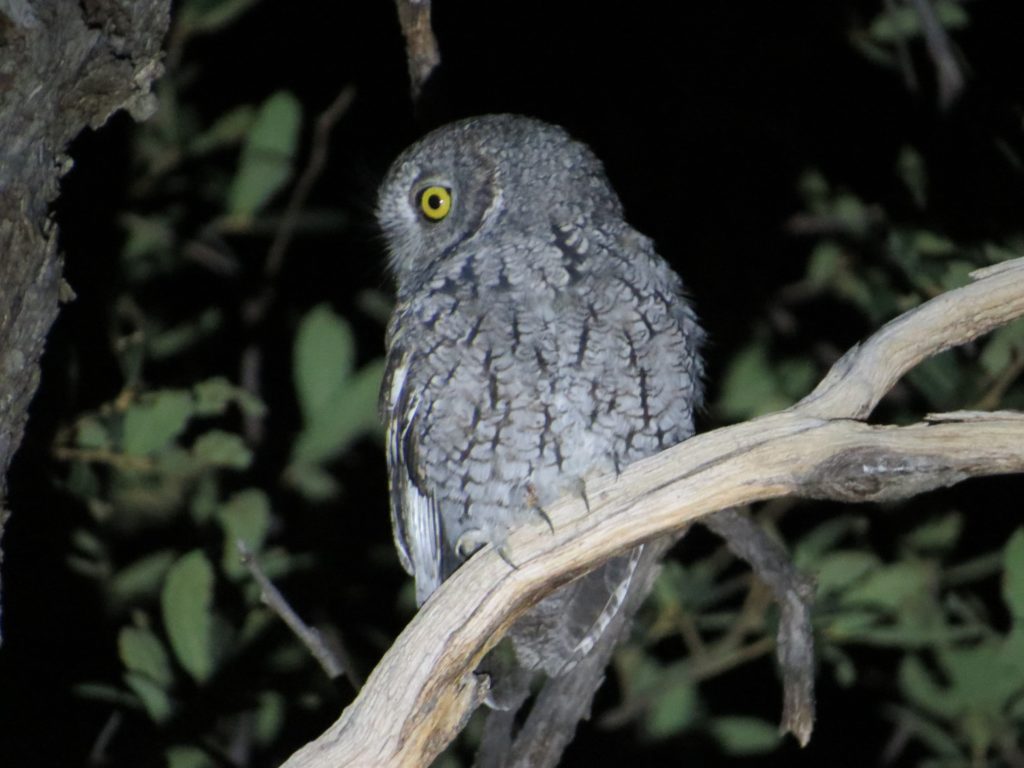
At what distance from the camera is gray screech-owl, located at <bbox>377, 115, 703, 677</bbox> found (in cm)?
201

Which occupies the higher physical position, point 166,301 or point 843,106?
point 166,301

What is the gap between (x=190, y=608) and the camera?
90.9 inches

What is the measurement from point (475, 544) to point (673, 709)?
1.01 meters

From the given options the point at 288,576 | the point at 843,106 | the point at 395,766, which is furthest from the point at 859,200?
the point at 395,766

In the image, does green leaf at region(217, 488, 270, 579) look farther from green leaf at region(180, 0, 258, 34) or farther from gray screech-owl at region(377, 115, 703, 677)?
green leaf at region(180, 0, 258, 34)

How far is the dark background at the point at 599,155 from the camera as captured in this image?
9.83 ft

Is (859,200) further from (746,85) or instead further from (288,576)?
(288,576)

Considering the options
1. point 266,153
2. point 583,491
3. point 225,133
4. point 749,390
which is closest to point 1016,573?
point 749,390

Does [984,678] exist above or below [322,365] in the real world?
below

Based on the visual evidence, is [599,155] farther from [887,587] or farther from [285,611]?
[285,611]

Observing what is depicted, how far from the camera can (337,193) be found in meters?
3.48

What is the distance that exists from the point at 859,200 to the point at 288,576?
1.76 meters

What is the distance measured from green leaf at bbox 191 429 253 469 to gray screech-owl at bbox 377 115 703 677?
1.16ft

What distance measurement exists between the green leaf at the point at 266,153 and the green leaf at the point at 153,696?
1.11m
